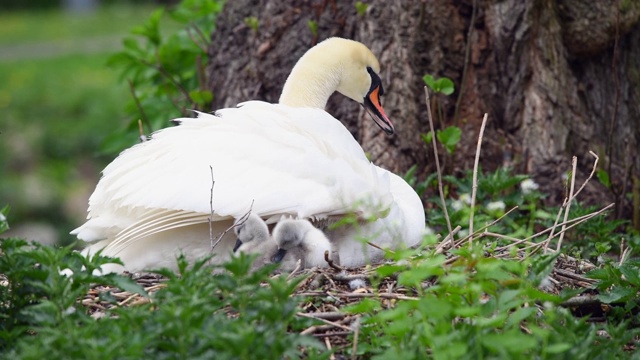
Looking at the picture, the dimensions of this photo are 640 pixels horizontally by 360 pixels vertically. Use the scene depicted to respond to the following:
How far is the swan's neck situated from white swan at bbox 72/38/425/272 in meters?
0.41

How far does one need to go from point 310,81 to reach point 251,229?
1.36 meters

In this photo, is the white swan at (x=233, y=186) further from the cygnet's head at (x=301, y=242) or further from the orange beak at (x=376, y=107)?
the orange beak at (x=376, y=107)

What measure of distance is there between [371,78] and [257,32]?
1.37 metres

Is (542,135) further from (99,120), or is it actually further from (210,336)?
(99,120)

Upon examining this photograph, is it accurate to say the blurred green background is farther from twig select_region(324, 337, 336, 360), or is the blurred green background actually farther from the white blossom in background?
twig select_region(324, 337, 336, 360)

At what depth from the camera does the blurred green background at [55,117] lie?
1159 centimetres

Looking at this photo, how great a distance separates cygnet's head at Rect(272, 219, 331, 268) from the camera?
4.47m

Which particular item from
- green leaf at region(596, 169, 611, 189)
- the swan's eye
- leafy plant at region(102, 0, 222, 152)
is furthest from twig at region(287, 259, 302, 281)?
leafy plant at region(102, 0, 222, 152)

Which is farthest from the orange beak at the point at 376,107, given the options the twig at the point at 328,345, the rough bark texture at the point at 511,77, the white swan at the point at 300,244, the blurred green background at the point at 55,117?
the blurred green background at the point at 55,117

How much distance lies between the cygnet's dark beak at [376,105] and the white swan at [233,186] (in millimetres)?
708

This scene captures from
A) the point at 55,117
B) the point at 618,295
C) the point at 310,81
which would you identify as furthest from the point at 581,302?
the point at 55,117

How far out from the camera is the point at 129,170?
4.80 meters

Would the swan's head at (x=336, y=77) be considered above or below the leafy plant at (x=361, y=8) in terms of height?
below

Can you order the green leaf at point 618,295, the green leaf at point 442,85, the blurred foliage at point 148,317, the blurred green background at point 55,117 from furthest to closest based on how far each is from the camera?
1. the blurred green background at point 55,117
2. the green leaf at point 442,85
3. the green leaf at point 618,295
4. the blurred foliage at point 148,317
